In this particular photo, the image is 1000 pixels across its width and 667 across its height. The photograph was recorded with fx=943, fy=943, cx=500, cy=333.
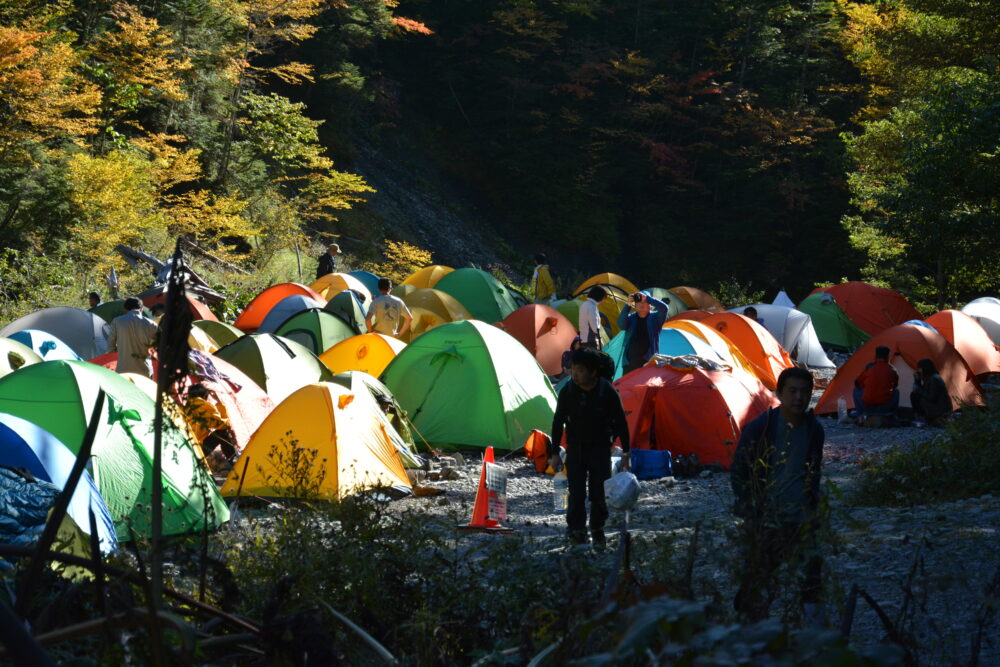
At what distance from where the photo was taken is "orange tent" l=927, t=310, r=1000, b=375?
1384 cm

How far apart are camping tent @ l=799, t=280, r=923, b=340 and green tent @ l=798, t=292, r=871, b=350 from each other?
233mm

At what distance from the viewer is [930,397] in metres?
11.0

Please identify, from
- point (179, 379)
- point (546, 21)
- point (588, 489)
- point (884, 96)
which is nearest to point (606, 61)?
point (546, 21)

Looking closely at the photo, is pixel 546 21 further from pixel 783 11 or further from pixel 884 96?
pixel 884 96

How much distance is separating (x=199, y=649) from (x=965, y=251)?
46.8 feet


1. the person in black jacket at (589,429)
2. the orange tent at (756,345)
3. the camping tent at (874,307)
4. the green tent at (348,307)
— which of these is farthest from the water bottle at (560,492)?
the camping tent at (874,307)

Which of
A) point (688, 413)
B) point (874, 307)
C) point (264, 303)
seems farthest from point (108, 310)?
point (874, 307)

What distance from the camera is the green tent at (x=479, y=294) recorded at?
18.0 metres

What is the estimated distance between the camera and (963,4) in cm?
1574

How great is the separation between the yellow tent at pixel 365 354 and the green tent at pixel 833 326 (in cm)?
1051

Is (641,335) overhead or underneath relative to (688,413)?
overhead

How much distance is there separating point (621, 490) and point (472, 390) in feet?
11.9

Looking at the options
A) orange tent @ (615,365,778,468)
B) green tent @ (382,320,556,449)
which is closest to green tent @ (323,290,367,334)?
green tent @ (382,320,556,449)

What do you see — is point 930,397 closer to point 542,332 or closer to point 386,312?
point 542,332
